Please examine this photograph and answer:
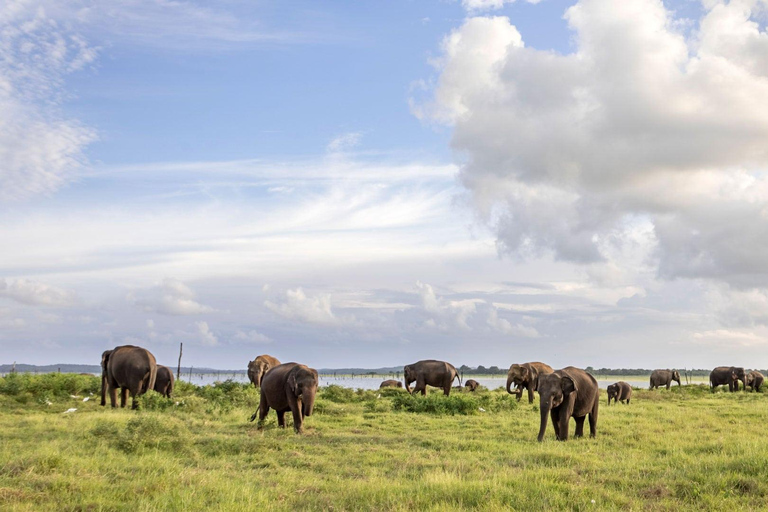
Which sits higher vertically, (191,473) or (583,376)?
(583,376)

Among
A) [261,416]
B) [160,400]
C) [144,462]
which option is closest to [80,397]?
[160,400]

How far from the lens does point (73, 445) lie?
1473 cm

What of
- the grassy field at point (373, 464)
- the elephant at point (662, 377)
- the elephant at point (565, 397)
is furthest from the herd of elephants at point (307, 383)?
the elephant at point (662, 377)

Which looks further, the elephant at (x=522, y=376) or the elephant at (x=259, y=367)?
the elephant at (x=259, y=367)

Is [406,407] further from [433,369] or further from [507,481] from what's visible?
[507,481]

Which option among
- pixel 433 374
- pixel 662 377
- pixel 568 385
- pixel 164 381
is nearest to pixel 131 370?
pixel 164 381

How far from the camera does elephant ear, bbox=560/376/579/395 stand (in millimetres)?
17172

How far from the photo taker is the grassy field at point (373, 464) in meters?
10.0

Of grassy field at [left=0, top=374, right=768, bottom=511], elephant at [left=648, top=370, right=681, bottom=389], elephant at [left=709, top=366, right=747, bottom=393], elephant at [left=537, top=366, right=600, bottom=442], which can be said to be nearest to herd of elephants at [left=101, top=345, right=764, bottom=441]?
elephant at [left=537, top=366, right=600, bottom=442]

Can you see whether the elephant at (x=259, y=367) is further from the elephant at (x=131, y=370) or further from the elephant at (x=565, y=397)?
the elephant at (x=565, y=397)

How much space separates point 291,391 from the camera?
18328 millimetres

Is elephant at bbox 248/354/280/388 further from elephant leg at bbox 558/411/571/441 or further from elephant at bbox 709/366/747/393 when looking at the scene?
elephant at bbox 709/366/747/393

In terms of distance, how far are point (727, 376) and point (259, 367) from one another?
46.8 metres

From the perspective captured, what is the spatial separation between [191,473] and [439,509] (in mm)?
5154
